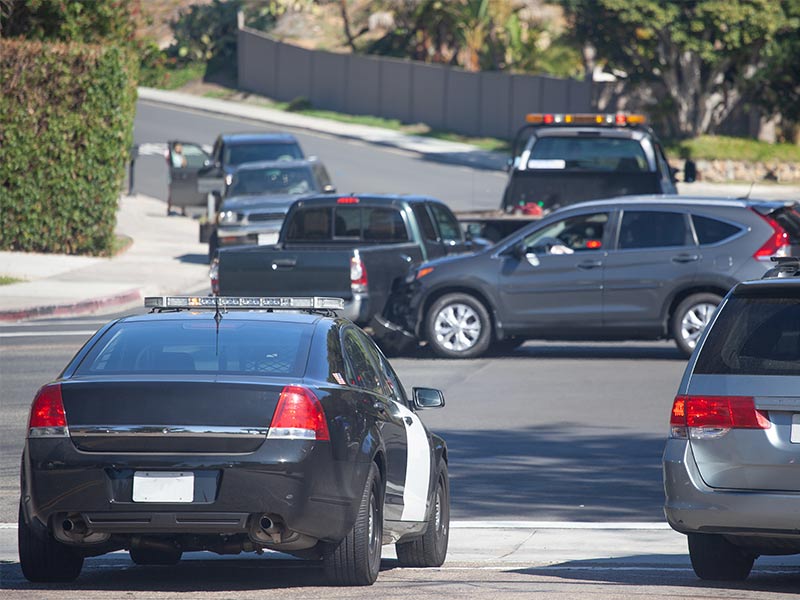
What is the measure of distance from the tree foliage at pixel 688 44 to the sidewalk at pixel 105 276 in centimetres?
1675

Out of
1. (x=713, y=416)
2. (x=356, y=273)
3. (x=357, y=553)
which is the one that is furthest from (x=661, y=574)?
(x=356, y=273)

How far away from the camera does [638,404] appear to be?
48.2 feet

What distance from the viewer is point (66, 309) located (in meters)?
21.5

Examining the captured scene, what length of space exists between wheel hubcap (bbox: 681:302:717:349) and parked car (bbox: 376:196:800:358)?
11 mm

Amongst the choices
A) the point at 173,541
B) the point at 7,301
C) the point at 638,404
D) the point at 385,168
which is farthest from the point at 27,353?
the point at 385,168

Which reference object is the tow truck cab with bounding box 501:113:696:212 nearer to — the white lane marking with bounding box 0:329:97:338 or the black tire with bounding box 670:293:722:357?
the black tire with bounding box 670:293:722:357

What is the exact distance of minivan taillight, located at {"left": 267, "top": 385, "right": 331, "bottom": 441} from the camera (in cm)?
703

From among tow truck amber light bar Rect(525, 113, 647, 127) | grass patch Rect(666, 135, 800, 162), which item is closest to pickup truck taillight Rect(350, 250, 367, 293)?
tow truck amber light bar Rect(525, 113, 647, 127)

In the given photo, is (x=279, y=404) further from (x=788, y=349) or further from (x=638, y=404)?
(x=638, y=404)

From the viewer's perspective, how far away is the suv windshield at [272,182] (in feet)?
89.1

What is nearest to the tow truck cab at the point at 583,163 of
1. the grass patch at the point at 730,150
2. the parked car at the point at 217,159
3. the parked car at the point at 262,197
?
the parked car at the point at 262,197

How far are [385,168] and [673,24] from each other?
30.2ft

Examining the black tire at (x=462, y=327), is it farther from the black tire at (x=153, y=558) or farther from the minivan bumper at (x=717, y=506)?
the minivan bumper at (x=717, y=506)

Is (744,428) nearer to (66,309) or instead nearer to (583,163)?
(583,163)
